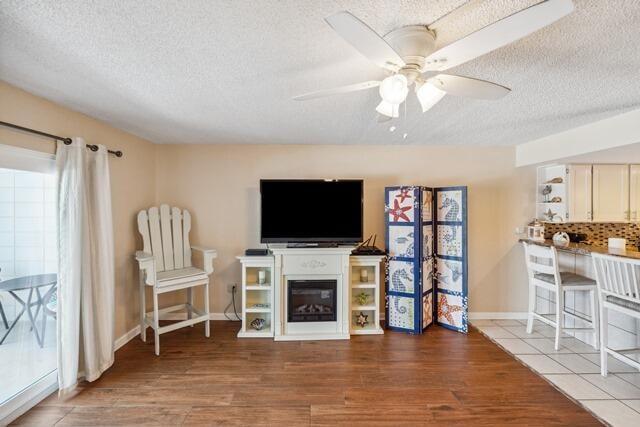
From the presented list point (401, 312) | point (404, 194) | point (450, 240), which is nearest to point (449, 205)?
point (450, 240)

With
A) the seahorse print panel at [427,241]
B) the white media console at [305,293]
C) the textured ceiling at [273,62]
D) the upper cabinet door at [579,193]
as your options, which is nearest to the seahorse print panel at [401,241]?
the seahorse print panel at [427,241]

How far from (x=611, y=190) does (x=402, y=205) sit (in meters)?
2.51

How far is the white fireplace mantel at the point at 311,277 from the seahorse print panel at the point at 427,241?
0.85 metres

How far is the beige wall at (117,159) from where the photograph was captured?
2053 millimetres

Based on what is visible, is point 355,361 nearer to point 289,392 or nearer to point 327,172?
point 289,392

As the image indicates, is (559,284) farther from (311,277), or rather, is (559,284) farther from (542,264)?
(311,277)

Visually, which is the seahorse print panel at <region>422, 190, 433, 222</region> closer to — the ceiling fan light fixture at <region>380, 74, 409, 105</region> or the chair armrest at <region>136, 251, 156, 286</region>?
the ceiling fan light fixture at <region>380, 74, 409, 105</region>

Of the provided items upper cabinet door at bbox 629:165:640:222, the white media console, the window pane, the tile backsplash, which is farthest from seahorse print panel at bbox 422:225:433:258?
the window pane

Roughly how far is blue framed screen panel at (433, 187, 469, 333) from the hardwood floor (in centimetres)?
37

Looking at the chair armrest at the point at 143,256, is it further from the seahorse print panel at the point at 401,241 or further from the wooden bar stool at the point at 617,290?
the wooden bar stool at the point at 617,290

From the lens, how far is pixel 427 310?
3.48 meters

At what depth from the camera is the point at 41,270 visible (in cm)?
231

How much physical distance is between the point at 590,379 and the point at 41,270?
4411 mm

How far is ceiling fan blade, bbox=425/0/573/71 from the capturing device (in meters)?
0.93
